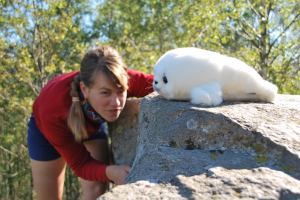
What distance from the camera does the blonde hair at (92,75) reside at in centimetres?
361

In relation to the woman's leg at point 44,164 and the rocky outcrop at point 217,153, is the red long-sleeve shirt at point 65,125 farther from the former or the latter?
the rocky outcrop at point 217,153

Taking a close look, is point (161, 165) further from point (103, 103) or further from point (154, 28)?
point (154, 28)

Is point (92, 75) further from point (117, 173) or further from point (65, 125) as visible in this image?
point (117, 173)

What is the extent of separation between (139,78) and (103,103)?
464 mm

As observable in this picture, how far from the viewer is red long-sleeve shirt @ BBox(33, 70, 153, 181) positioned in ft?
12.4

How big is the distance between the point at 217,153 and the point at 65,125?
1525mm

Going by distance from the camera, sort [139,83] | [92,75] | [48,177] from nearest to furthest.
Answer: [92,75] → [139,83] → [48,177]

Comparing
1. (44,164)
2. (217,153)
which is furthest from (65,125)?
(217,153)

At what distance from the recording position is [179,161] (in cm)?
262

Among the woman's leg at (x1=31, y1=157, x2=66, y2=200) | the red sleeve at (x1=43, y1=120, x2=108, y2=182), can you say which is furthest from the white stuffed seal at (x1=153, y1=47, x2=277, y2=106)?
the woman's leg at (x1=31, y1=157, x2=66, y2=200)

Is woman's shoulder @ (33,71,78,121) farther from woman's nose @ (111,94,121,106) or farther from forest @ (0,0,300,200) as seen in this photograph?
forest @ (0,0,300,200)

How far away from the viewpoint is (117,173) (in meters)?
3.50

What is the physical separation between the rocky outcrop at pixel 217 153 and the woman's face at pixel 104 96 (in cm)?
40

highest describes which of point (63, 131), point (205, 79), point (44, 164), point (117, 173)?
point (205, 79)
